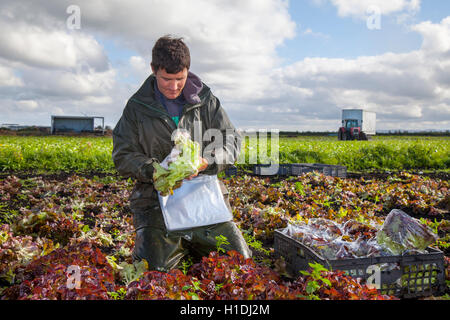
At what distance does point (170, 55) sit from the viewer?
10.2 feet

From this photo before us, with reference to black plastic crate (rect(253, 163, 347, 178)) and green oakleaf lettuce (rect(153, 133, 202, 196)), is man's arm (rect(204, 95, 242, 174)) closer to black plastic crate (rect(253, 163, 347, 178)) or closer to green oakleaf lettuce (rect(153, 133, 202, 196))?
green oakleaf lettuce (rect(153, 133, 202, 196))

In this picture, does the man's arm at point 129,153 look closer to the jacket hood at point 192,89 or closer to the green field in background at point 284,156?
the jacket hood at point 192,89

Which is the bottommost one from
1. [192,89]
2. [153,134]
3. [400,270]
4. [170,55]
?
[400,270]

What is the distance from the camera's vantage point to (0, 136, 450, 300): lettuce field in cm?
226

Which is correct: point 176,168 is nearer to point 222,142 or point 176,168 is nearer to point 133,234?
point 222,142

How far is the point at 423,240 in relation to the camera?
3037mm

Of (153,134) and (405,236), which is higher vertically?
(153,134)

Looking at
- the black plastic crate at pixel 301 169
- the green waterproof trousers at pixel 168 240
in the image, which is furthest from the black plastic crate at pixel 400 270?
the black plastic crate at pixel 301 169

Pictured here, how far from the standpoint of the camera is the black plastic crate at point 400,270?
282 cm

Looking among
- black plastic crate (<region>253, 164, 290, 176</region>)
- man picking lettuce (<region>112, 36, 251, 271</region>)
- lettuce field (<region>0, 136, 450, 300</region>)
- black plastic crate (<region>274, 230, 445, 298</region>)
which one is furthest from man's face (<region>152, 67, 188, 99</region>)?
black plastic crate (<region>253, 164, 290, 176</region>)

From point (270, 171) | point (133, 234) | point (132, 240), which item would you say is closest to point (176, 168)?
point (132, 240)

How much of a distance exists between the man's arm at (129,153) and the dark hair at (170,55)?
0.61 metres

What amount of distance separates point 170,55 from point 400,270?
8.24 ft
